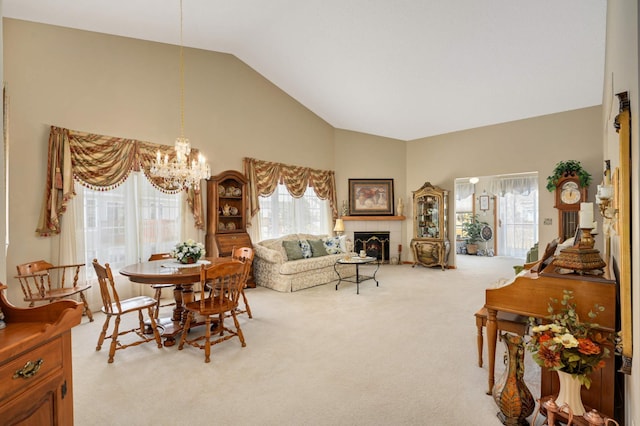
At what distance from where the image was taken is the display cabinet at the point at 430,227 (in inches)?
295

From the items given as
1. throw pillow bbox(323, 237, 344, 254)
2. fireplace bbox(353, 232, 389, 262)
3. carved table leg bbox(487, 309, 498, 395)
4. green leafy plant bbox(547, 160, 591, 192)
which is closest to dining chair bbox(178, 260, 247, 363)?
carved table leg bbox(487, 309, 498, 395)

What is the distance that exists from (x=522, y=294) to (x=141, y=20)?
5478 mm

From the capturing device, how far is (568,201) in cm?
583

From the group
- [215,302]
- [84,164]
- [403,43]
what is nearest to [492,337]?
[215,302]

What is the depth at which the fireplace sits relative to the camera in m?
8.23

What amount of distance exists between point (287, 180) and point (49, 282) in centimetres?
431

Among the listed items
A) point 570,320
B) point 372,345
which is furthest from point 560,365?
point 372,345

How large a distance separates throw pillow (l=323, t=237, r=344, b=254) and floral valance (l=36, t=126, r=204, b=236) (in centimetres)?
341

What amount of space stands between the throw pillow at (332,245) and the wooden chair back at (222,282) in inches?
134

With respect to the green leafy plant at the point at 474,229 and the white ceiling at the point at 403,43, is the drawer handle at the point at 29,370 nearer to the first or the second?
the white ceiling at the point at 403,43

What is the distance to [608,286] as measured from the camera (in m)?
1.88

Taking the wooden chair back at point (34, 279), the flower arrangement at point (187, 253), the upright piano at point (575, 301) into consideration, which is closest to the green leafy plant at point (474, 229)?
the upright piano at point (575, 301)

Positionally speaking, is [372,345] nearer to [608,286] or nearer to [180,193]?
[608,286]

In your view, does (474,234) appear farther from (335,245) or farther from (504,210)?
(335,245)
